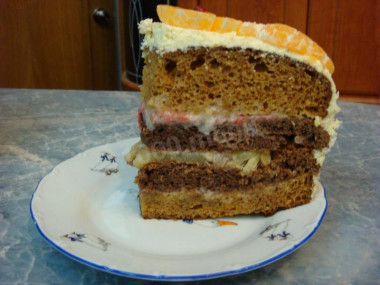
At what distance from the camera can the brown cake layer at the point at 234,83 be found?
1382 millimetres

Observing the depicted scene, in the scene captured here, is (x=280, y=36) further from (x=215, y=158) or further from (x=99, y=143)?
(x=99, y=143)

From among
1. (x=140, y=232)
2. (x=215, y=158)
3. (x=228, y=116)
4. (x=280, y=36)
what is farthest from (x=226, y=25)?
(x=140, y=232)

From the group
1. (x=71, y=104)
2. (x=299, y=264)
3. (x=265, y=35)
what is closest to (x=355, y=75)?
(x=71, y=104)

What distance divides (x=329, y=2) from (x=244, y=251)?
2.76 metres

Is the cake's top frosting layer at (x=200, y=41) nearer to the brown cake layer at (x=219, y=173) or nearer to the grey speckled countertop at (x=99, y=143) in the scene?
the brown cake layer at (x=219, y=173)

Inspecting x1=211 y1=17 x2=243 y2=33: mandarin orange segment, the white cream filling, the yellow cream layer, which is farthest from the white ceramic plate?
x1=211 y1=17 x2=243 y2=33: mandarin orange segment

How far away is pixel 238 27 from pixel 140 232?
28.2 inches

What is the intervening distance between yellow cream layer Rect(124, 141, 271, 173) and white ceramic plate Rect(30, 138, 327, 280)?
18 centimetres

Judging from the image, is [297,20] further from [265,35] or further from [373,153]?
[265,35]

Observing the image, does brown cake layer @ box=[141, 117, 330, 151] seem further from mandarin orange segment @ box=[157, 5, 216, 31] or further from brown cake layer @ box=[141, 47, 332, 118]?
mandarin orange segment @ box=[157, 5, 216, 31]

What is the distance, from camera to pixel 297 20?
137 inches

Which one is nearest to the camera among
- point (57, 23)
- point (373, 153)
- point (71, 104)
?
point (373, 153)

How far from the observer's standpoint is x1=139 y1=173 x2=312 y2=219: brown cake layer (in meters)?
1.53

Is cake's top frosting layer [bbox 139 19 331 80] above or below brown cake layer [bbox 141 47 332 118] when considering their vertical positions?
above
